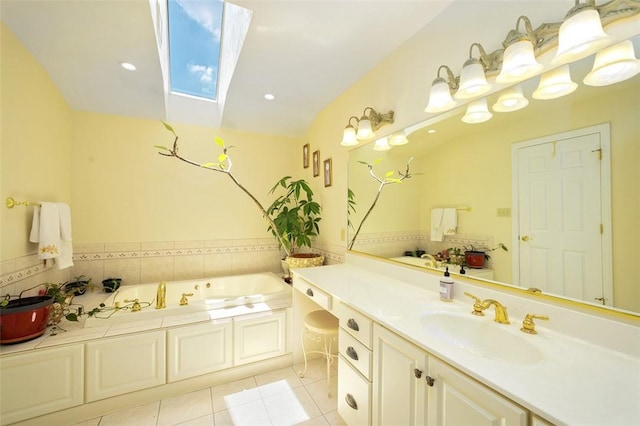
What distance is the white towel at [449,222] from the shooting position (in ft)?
4.75

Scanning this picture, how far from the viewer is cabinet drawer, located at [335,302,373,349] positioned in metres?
1.20

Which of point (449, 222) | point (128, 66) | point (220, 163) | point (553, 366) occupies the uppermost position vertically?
point (128, 66)

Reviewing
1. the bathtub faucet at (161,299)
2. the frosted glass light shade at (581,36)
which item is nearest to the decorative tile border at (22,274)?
the bathtub faucet at (161,299)

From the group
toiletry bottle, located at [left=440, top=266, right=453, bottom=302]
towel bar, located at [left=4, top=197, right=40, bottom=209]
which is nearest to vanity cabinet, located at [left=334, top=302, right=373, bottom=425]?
toiletry bottle, located at [left=440, top=266, right=453, bottom=302]

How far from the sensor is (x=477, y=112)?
1.29m

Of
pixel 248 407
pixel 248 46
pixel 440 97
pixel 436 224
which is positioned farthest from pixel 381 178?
pixel 248 407

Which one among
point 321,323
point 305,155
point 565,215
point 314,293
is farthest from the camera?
point 305,155

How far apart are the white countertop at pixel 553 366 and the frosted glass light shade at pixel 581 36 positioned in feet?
3.15

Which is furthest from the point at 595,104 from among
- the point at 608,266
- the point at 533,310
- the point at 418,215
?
the point at 418,215

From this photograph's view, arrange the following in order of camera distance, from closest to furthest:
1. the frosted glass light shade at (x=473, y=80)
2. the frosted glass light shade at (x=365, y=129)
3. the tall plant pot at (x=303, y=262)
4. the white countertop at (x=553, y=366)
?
the white countertop at (x=553, y=366) < the frosted glass light shade at (x=473, y=80) < the frosted glass light shade at (x=365, y=129) < the tall plant pot at (x=303, y=262)

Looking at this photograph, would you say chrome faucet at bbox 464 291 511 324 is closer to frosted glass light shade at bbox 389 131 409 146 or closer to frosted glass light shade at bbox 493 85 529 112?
frosted glass light shade at bbox 493 85 529 112

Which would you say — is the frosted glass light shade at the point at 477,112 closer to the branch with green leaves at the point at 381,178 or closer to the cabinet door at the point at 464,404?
the branch with green leaves at the point at 381,178

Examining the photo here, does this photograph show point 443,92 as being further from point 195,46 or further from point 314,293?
point 195,46

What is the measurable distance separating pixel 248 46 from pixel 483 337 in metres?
2.39
